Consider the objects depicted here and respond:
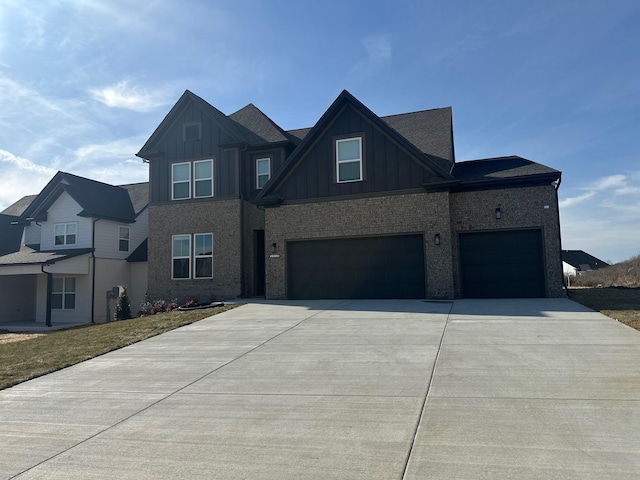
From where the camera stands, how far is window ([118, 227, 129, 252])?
23719mm

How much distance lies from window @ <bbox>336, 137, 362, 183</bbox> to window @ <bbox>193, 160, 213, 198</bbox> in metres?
6.07

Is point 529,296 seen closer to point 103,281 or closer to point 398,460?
point 398,460

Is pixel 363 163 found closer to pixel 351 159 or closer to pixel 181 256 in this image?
pixel 351 159

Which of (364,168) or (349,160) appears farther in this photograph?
(349,160)

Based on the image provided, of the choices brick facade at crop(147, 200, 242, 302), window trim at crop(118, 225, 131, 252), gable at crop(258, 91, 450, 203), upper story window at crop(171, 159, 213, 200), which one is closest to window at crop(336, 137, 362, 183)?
gable at crop(258, 91, 450, 203)

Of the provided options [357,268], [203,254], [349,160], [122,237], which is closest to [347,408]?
[357,268]

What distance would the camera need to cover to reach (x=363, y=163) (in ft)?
53.6

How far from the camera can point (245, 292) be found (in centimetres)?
1891

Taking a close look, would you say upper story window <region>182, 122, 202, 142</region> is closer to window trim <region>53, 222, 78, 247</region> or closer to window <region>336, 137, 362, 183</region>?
window <region>336, 137, 362, 183</region>

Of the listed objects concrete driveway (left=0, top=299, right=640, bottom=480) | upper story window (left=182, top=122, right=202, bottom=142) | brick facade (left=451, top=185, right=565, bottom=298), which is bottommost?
concrete driveway (left=0, top=299, right=640, bottom=480)

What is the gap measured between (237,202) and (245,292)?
12.2 feet

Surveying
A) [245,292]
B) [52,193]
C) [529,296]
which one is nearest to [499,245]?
[529,296]

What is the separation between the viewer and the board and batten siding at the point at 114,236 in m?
22.5

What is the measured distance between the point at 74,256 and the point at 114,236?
2.59 metres
